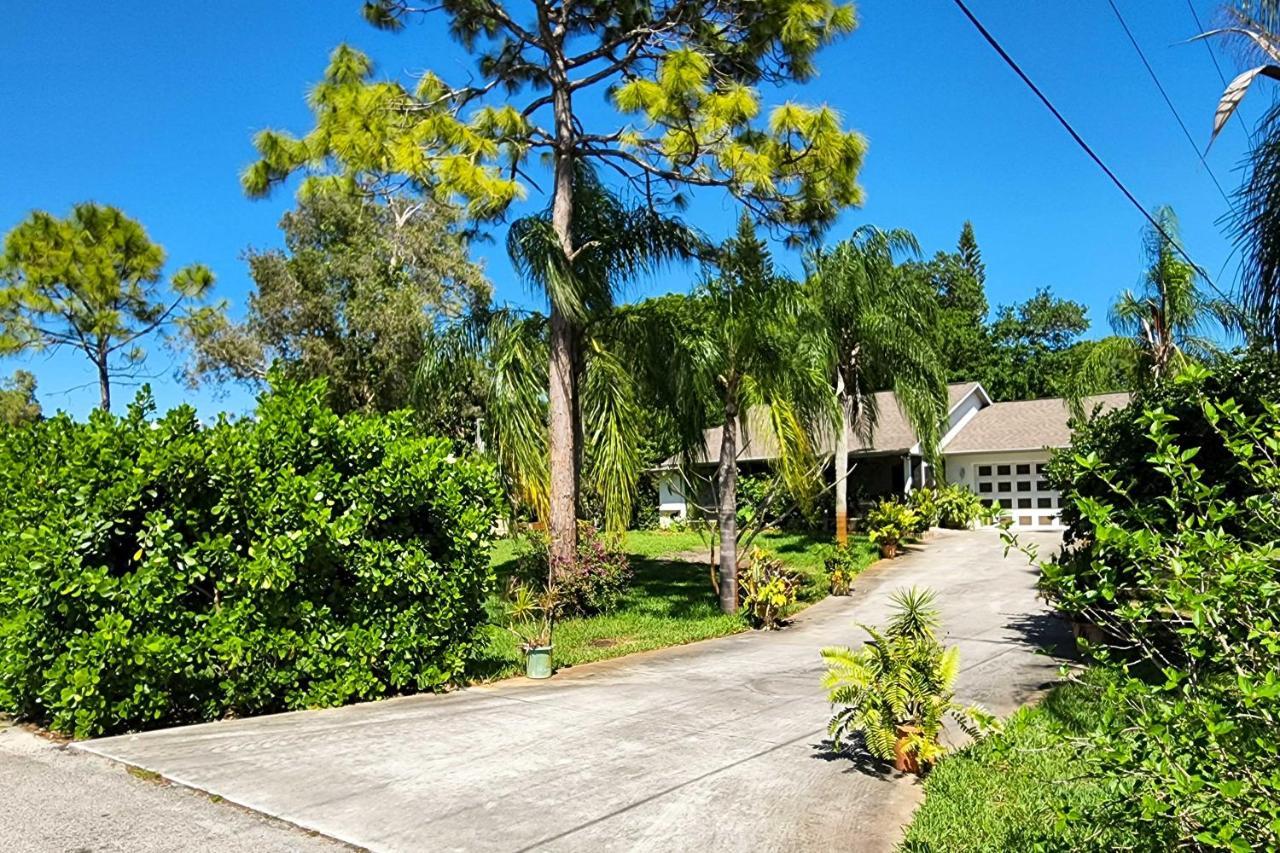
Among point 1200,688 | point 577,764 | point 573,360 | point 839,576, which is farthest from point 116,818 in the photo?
point 839,576

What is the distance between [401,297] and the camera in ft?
79.7

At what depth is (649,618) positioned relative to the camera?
43.5ft

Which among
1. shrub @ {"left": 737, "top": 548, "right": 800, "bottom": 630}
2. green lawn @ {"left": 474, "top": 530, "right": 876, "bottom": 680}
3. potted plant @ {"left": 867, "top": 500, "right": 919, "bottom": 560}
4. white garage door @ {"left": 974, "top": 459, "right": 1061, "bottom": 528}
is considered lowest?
green lawn @ {"left": 474, "top": 530, "right": 876, "bottom": 680}

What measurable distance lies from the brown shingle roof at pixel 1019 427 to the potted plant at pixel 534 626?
18726 millimetres

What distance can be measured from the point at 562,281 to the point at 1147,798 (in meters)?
11.2

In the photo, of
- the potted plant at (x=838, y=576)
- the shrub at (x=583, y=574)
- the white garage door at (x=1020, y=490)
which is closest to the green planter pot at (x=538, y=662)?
the shrub at (x=583, y=574)

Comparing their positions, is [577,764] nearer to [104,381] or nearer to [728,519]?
[728,519]

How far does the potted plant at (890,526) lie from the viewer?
21.3 m

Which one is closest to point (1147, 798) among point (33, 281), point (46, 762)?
point (46, 762)

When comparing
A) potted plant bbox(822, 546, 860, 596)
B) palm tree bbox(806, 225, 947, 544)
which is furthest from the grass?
palm tree bbox(806, 225, 947, 544)

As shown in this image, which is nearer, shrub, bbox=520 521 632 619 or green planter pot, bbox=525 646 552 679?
green planter pot, bbox=525 646 552 679

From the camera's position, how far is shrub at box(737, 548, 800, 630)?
12688 mm

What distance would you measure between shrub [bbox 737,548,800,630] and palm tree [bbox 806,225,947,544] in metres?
7.34

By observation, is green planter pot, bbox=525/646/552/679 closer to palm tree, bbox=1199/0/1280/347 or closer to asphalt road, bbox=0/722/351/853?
asphalt road, bbox=0/722/351/853
